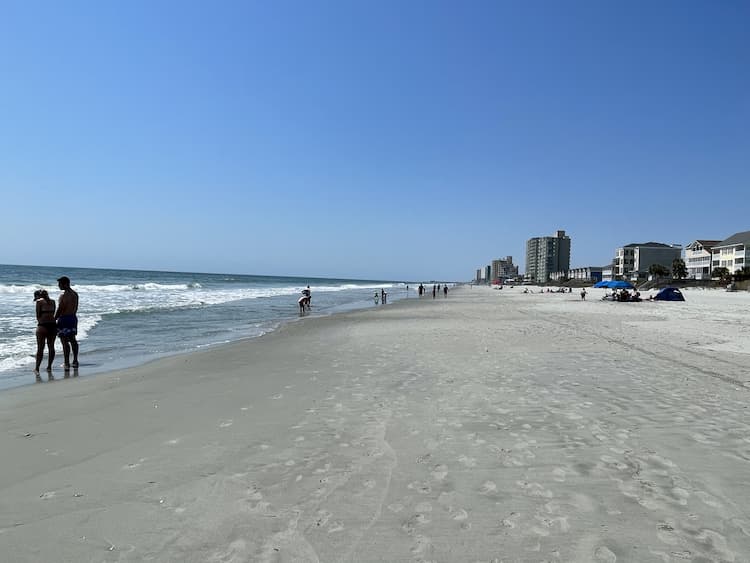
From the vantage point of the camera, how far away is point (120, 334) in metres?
16.0

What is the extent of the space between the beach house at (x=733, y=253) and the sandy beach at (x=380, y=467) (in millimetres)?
97615

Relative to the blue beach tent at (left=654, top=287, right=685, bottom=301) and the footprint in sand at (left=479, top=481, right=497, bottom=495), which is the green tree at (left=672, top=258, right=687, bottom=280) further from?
the footprint in sand at (left=479, top=481, right=497, bottom=495)

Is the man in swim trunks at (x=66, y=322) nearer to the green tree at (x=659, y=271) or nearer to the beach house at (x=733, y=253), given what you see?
the beach house at (x=733, y=253)

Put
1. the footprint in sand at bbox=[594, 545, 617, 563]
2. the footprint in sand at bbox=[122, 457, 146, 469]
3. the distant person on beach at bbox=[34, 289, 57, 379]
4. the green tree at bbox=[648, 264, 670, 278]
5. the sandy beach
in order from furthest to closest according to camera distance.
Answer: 1. the green tree at bbox=[648, 264, 670, 278]
2. the distant person on beach at bbox=[34, 289, 57, 379]
3. the footprint in sand at bbox=[122, 457, 146, 469]
4. the sandy beach
5. the footprint in sand at bbox=[594, 545, 617, 563]

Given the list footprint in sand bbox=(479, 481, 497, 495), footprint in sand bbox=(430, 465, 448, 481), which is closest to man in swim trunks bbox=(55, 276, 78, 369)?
footprint in sand bbox=(430, 465, 448, 481)

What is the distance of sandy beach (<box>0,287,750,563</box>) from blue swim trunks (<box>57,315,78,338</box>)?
2054 millimetres

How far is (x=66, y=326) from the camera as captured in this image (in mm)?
10094

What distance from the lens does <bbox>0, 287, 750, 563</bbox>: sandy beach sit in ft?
9.73

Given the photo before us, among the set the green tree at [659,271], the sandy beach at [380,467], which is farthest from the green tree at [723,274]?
the sandy beach at [380,467]

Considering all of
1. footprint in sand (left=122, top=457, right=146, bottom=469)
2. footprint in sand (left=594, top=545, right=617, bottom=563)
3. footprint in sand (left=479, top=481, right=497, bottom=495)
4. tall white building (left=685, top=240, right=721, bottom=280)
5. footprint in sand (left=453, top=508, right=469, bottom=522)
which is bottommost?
footprint in sand (left=122, top=457, right=146, bottom=469)

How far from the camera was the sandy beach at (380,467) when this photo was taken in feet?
9.73

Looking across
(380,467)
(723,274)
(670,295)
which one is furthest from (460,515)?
(723,274)

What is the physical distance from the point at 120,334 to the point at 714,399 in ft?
55.7

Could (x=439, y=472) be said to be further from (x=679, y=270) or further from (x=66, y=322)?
→ (x=679, y=270)
